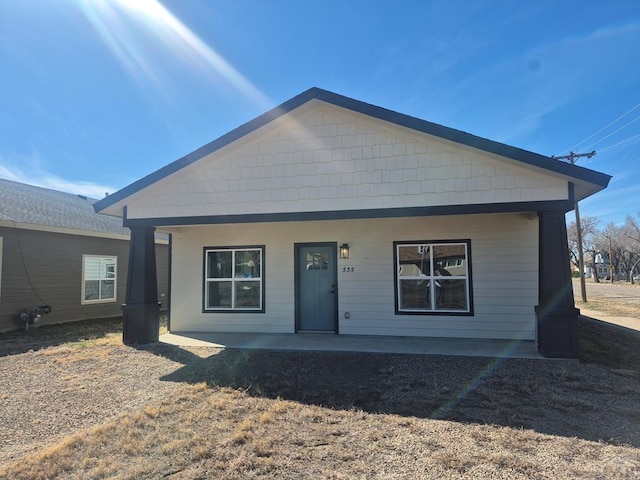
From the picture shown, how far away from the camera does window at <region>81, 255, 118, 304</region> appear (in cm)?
1313

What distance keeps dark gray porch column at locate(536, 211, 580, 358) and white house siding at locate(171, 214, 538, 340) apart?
4.72 feet

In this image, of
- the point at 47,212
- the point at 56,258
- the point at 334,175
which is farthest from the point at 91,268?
the point at 334,175

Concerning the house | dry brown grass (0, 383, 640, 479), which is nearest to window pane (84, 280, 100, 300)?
the house

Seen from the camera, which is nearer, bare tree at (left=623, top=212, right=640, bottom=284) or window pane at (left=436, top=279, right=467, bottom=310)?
window pane at (left=436, top=279, right=467, bottom=310)

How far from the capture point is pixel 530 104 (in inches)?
500

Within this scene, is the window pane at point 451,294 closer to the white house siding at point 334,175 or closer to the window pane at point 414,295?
Result: the window pane at point 414,295

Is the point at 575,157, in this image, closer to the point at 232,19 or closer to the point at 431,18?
the point at 431,18

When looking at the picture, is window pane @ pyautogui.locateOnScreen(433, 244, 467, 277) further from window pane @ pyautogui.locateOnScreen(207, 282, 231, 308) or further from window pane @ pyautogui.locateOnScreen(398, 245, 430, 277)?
window pane @ pyautogui.locateOnScreen(207, 282, 231, 308)

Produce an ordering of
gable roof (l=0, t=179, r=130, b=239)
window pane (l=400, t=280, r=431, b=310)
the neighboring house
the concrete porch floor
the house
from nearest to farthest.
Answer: the house < the concrete porch floor < window pane (l=400, t=280, r=431, b=310) < the neighboring house < gable roof (l=0, t=179, r=130, b=239)

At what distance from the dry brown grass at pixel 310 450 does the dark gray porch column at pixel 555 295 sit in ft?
10.9

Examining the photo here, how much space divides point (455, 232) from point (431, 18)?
482 cm

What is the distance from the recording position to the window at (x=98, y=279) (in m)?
13.1

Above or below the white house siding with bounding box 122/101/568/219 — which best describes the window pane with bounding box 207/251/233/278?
below

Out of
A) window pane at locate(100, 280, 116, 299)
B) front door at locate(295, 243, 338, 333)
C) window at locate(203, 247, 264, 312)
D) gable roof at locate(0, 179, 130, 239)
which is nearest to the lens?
front door at locate(295, 243, 338, 333)
